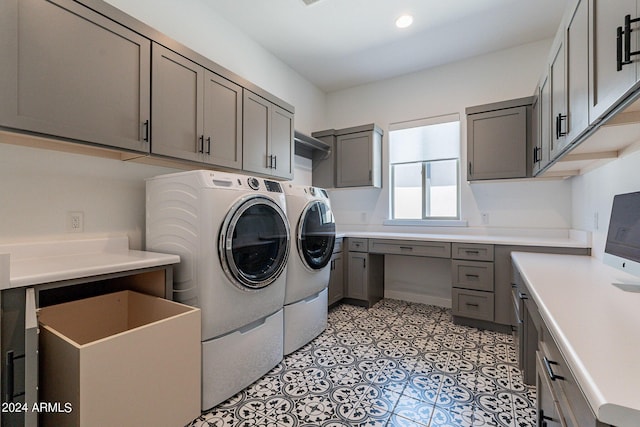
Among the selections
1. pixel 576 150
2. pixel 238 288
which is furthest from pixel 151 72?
pixel 576 150

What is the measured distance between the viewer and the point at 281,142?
2.83m

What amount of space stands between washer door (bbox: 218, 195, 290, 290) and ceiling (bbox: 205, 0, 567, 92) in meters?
1.82

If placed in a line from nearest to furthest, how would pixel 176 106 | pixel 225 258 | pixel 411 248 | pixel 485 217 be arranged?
pixel 225 258 < pixel 176 106 < pixel 411 248 < pixel 485 217

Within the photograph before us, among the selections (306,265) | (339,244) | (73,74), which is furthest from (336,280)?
(73,74)

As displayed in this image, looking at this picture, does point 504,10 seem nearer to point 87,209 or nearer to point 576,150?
point 576,150

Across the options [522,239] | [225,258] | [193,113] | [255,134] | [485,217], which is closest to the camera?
[225,258]

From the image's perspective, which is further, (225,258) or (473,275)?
(473,275)

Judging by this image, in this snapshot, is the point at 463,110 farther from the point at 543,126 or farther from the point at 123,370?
the point at 123,370

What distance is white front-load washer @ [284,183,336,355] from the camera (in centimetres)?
225

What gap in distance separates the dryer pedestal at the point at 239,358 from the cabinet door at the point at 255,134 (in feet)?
4.02

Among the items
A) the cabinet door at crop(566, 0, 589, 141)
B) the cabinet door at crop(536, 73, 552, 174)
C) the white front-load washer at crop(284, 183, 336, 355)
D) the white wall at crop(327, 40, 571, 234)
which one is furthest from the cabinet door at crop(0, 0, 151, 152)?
the white wall at crop(327, 40, 571, 234)

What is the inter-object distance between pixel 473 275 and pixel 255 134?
233 centimetres

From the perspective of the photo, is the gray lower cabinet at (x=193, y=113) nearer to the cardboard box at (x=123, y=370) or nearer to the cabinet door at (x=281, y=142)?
the cabinet door at (x=281, y=142)

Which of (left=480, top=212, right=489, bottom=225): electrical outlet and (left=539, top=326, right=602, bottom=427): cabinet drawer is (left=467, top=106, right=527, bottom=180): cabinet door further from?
(left=539, top=326, right=602, bottom=427): cabinet drawer
